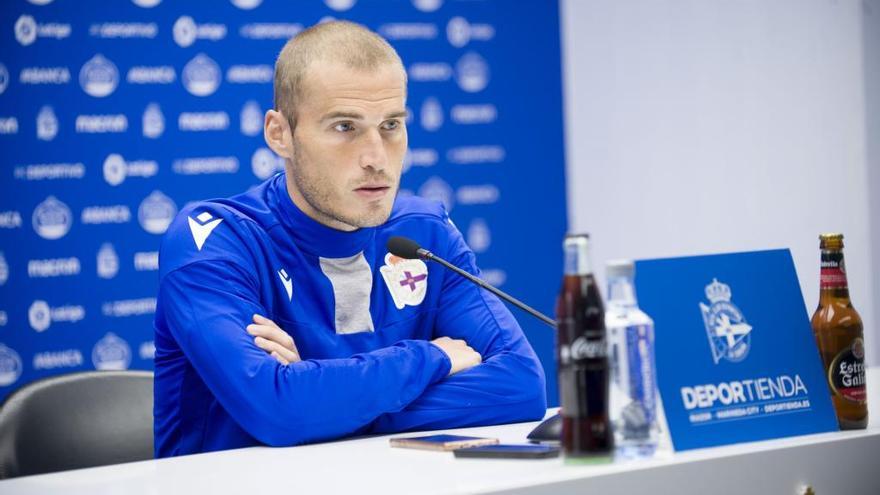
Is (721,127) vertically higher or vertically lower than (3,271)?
higher

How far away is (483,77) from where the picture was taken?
4.02 meters

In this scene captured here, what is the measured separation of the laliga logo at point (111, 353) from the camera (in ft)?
11.1

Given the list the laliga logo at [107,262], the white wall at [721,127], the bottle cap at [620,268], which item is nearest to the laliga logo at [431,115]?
the white wall at [721,127]

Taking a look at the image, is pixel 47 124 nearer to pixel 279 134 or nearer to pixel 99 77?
pixel 99 77

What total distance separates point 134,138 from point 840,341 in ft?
8.53

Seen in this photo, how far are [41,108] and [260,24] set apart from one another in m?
0.80

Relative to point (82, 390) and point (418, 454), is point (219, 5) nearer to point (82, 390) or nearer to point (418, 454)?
point (82, 390)

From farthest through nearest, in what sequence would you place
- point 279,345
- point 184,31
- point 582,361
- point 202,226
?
point 184,31 < point 202,226 < point 279,345 < point 582,361

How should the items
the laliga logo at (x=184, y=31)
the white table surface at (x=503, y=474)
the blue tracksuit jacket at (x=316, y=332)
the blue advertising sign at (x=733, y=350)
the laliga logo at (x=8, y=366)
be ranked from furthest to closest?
the laliga logo at (x=184, y=31)
the laliga logo at (x=8, y=366)
the blue tracksuit jacket at (x=316, y=332)
the blue advertising sign at (x=733, y=350)
the white table surface at (x=503, y=474)

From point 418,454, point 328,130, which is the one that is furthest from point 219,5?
point 418,454

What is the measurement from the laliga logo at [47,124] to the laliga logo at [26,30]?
216mm

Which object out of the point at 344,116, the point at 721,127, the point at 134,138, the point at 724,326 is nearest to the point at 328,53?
the point at 344,116

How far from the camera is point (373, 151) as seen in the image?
6.53 feet

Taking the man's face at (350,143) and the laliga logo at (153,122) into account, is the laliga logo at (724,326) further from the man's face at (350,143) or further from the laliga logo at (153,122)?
the laliga logo at (153,122)
